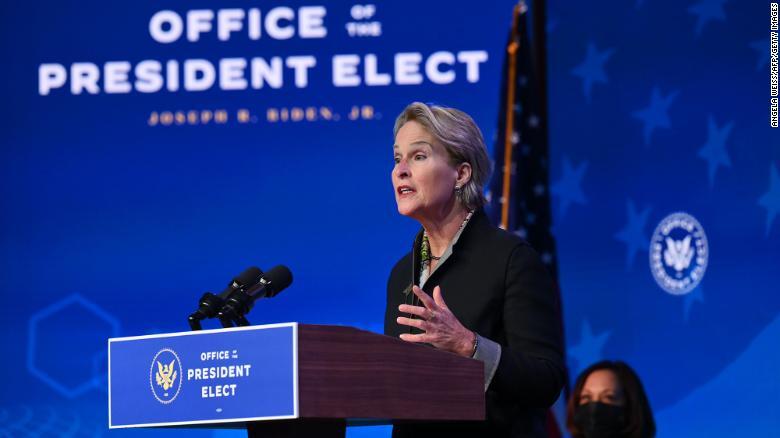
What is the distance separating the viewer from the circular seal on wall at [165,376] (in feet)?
5.91

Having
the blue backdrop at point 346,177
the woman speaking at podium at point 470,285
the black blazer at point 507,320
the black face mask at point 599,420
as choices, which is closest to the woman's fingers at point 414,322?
the woman speaking at podium at point 470,285

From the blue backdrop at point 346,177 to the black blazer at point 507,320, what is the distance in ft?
8.81

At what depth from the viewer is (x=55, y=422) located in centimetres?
498

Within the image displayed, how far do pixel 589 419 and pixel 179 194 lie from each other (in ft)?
6.78

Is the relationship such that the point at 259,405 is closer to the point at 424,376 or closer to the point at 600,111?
the point at 424,376

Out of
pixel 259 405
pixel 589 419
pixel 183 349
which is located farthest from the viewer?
pixel 589 419

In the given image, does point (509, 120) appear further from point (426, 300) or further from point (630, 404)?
point (426, 300)

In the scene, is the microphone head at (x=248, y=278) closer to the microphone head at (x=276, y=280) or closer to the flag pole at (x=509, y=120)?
the microphone head at (x=276, y=280)

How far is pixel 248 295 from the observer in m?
2.02

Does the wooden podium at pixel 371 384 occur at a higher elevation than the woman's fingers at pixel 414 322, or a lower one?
lower

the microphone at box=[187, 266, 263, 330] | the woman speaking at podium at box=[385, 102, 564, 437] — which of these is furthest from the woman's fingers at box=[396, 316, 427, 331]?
the microphone at box=[187, 266, 263, 330]

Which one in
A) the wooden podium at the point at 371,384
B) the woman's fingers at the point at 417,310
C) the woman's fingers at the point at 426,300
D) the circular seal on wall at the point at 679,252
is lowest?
the wooden podium at the point at 371,384

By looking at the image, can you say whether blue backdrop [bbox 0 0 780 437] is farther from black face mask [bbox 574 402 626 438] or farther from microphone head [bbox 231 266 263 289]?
microphone head [bbox 231 266 263 289]

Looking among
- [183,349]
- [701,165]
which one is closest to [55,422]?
[701,165]
